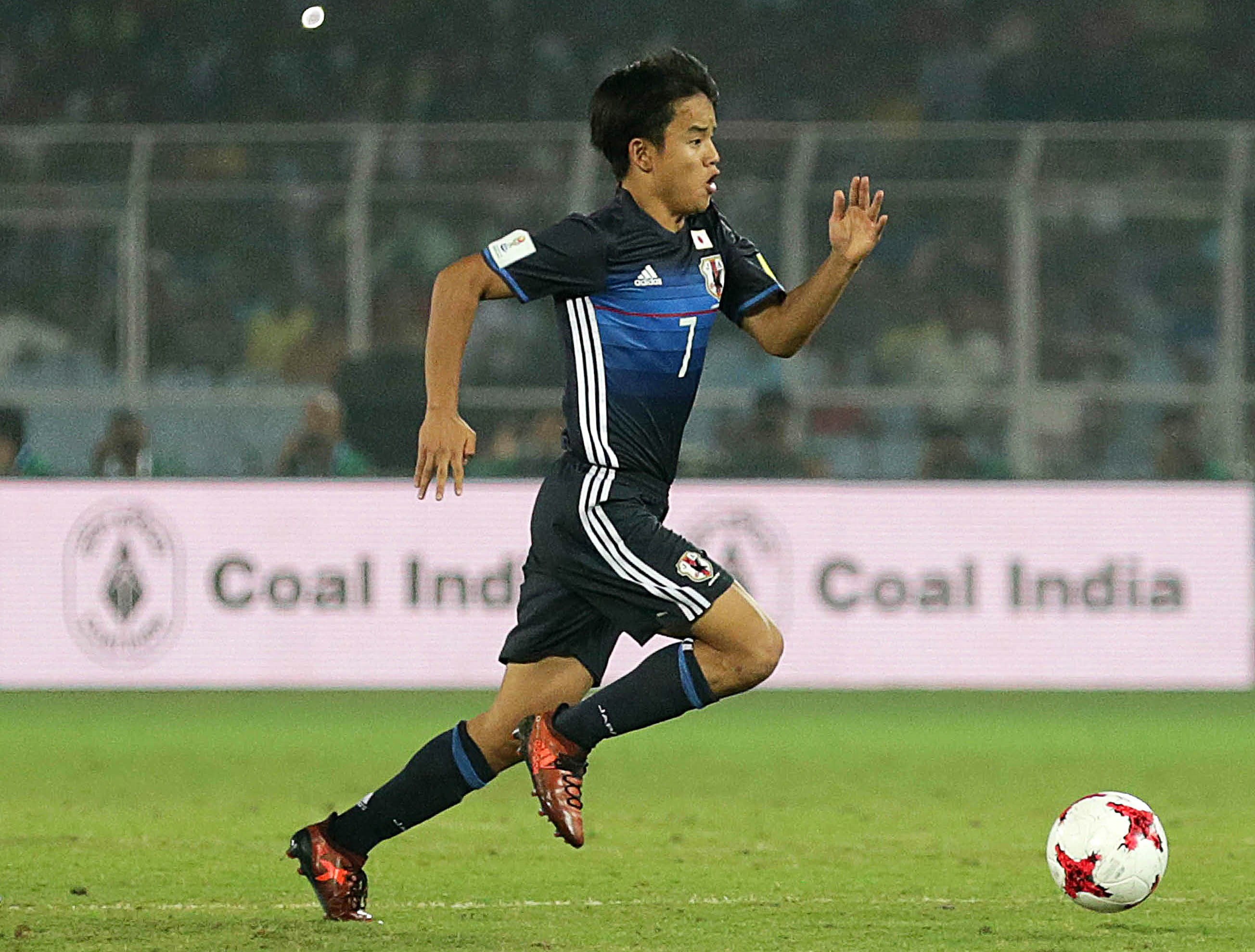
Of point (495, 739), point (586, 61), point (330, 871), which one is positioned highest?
point (586, 61)

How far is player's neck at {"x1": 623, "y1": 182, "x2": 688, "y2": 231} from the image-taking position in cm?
463

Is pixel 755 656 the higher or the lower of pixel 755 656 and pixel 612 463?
the lower

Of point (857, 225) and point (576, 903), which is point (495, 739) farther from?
point (857, 225)

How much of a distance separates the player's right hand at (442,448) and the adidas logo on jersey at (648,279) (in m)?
0.52

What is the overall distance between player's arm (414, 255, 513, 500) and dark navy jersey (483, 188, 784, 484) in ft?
0.33

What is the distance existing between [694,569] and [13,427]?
7.74 metres

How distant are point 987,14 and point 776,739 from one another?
987 centimetres

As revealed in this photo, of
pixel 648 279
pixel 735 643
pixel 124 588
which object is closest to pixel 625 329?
pixel 648 279

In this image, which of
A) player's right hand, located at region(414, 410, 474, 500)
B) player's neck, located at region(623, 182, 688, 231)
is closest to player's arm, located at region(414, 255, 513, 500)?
player's right hand, located at region(414, 410, 474, 500)

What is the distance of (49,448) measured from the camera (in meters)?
11.4

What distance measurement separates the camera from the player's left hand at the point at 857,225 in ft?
15.2

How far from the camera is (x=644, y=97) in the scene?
15.0 ft

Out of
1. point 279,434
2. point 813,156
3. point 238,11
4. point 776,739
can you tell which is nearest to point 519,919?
point 776,739

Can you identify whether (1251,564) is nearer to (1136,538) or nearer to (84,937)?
(1136,538)
